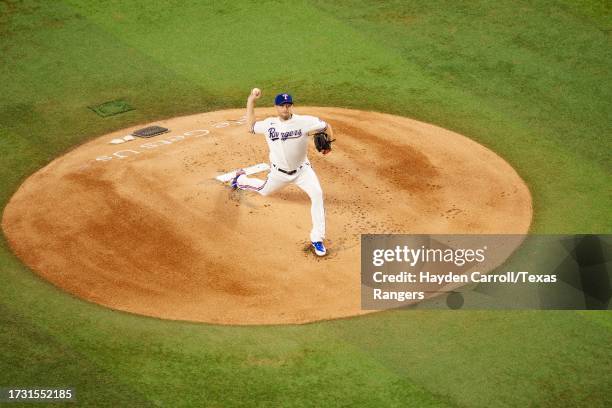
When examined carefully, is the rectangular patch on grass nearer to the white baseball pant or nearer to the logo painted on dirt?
the logo painted on dirt

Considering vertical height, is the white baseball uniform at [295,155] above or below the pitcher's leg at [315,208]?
above

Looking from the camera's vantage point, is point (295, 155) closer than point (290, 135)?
No

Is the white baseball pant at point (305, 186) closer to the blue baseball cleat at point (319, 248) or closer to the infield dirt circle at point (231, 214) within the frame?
the blue baseball cleat at point (319, 248)

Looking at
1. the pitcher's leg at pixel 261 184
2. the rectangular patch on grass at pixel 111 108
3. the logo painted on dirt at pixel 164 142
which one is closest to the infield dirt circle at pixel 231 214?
the logo painted on dirt at pixel 164 142

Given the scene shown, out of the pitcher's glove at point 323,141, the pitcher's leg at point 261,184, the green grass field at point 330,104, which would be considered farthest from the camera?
the pitcher's leg at point 261,184

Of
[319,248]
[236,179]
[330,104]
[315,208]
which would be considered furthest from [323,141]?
[330,104]

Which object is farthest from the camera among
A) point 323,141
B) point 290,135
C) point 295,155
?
point 323,141

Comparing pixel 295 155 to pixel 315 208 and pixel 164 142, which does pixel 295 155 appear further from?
pixel 164 142

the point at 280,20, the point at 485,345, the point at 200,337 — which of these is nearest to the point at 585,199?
the point at 485,345
